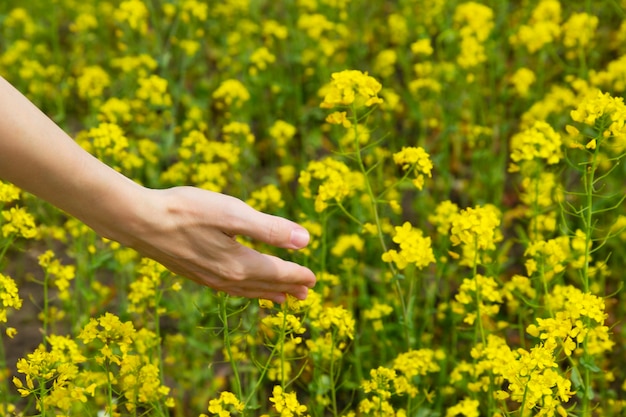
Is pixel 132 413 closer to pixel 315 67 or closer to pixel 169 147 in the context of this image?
pixel 169 147

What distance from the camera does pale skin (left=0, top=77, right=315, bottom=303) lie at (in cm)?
177

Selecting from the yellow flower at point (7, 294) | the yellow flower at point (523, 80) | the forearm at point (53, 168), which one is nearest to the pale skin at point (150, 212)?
the forearm at point (53, 168)

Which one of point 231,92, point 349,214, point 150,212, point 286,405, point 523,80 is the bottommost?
point 286,405

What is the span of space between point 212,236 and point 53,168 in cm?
36

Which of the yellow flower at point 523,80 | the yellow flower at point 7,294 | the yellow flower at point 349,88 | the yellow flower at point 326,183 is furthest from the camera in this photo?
the yellow flower at point 523,80

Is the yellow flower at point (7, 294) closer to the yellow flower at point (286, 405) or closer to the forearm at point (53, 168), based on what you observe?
the forearm at point (53, 168)

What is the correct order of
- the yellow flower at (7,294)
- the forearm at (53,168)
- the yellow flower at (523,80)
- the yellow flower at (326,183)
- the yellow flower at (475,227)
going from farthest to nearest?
1. the yellow flower at (523,80)
2. the yellow flower at (326,183)
3. the yellow flower at (475,227)
4. the yellow flower at (7,294)
5. the forearm at (53,168)

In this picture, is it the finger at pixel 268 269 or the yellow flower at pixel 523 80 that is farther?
the yellow flower at pixel 523 80

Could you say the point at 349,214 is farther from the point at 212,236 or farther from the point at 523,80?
the point at 523,80

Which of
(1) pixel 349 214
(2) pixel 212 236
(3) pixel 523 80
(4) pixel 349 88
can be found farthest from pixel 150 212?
(3) pixel 523 80

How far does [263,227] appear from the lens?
191 cm

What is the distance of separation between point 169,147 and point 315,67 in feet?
3.05

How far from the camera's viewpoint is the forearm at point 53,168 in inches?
68.9

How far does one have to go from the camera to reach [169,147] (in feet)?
14.0
